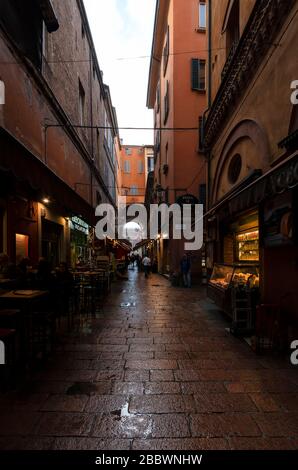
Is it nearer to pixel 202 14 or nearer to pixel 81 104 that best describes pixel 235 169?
pixel 81 104

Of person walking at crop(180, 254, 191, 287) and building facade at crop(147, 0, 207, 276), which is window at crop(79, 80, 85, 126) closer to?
building facade at crop(147, 0, 207, 276)

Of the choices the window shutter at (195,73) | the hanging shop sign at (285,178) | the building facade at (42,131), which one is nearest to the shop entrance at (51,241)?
the building facade at (42,131)

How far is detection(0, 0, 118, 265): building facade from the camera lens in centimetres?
648

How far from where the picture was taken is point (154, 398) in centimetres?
407

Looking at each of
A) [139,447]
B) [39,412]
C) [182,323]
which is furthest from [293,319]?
[39,412]

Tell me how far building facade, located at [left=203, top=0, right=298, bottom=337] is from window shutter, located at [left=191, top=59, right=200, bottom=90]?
27.2 feet

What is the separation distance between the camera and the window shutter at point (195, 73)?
2006 centimetres

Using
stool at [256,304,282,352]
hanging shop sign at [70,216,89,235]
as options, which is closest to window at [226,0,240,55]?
stool at [256,304,282,352]

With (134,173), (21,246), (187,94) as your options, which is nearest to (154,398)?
(21,246)

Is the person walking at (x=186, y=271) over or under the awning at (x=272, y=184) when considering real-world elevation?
under

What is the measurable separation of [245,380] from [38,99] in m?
9.91

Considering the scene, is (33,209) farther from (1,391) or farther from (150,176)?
→ (150,176)

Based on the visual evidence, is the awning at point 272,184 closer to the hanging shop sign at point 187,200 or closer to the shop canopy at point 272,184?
the shop canopy at point 272,184

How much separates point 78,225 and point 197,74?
11.2 m
